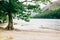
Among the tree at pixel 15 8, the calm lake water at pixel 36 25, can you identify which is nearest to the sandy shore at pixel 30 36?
the tree at pixel 15 8

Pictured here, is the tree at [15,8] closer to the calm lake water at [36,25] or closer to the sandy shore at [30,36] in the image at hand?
the sandy shore at [30,36]

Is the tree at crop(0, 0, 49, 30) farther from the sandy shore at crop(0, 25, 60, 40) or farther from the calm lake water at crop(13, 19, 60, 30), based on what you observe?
the calm lake water at crop(13, 19, 60, 30)

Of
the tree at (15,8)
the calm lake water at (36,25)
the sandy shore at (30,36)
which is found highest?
the tree at (15,8)

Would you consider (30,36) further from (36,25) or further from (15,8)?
(36,25)

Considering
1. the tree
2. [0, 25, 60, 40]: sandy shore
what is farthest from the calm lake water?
[0, 25, 60, 40]: sandy shore

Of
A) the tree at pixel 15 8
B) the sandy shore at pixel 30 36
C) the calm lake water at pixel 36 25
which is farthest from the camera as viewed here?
the calm lake water at pixel 36 25

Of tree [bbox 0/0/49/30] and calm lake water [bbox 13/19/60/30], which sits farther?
calm lake water [bbox 13/19/60/30]

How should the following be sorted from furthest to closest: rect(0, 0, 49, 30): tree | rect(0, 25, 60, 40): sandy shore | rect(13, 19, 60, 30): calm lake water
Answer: rect(13, 19, 60, 30): calm lake water, rect(0, 0, 49, 30): tree, rect(0, 25, 60, 40): sandy shore

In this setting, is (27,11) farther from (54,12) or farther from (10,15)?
(54,12)

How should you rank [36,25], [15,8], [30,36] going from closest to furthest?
[30,36] < [15,8] < [36,25]

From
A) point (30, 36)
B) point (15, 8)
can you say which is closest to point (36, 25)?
point (15, 8)

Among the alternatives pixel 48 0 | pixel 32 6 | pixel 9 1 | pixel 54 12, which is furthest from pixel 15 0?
pixel 54 12

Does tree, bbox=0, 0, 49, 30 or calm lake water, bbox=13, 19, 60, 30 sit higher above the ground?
tree, bbox=0, 0, 49, 30

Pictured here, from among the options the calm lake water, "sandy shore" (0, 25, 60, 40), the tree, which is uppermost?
the tree
